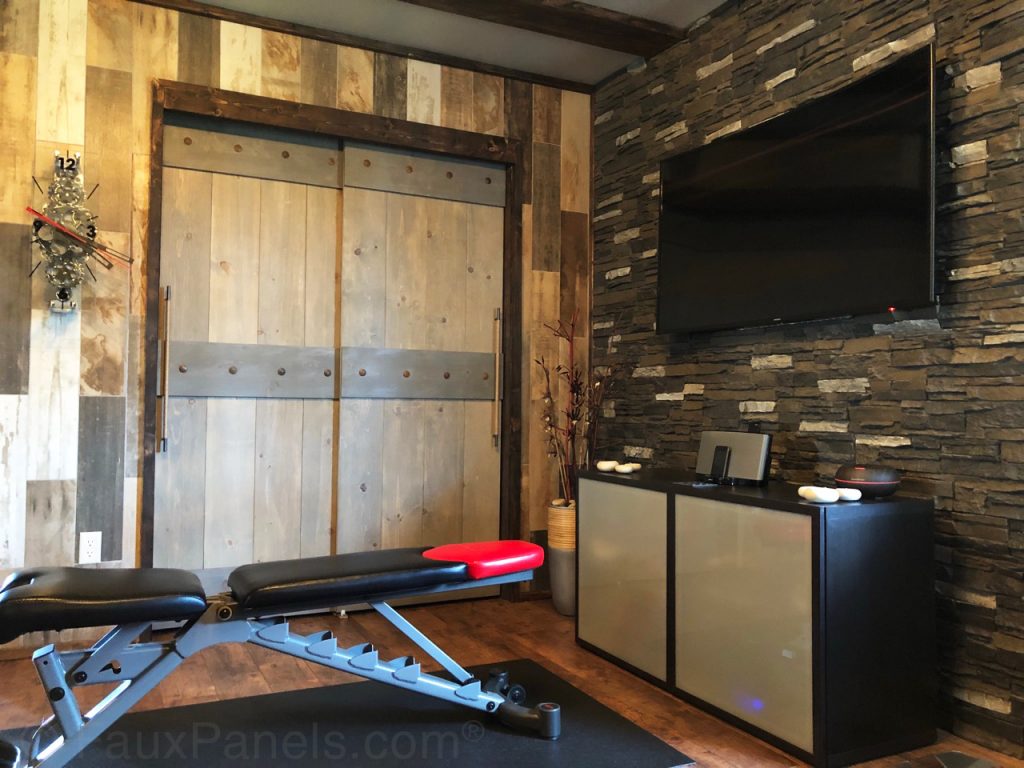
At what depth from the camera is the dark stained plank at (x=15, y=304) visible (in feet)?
9.21

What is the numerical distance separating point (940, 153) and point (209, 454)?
278cm

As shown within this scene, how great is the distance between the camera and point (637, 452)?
138 inches

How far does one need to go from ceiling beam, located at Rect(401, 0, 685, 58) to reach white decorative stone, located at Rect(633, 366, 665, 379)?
1371mm

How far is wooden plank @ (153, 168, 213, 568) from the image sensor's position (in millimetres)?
3117

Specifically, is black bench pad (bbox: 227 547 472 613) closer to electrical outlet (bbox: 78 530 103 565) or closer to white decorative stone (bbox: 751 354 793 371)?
electrical outlet (bbox: 78 530 103 565)

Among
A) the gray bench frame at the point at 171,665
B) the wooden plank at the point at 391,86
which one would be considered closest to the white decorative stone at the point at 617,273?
the wooden plank at the point at 391,86

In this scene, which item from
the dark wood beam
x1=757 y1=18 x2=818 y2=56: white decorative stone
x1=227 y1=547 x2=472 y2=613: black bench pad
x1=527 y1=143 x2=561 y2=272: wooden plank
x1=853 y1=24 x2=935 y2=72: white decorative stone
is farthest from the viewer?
x1=527 y1=143 x2=561 y2=272: wooden plank

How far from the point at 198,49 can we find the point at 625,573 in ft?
8.51

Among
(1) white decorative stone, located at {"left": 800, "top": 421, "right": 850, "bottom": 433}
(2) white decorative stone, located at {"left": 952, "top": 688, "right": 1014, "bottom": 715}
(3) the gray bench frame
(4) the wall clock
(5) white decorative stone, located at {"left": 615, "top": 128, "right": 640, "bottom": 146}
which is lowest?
(2) white decorative stone, located at {"left": 952, "top": 688, "right": 1014, "bottom": 715}

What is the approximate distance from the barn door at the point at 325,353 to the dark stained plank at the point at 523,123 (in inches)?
5.2

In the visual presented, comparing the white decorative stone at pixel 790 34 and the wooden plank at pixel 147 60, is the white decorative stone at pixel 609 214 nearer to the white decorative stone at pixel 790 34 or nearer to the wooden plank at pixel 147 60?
the white decorative stone at pixel 790 34

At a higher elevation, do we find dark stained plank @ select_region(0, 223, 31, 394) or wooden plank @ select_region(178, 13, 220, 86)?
wooden plank @ select_region(178, 13, 220, 86)

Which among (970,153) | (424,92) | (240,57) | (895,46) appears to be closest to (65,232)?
(240,57)

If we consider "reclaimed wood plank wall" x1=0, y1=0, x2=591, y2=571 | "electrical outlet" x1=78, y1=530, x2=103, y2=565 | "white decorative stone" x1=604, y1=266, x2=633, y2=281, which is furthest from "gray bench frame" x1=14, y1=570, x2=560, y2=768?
"white decorative stone" x1=604, y1=266, x2=633, y2=281
